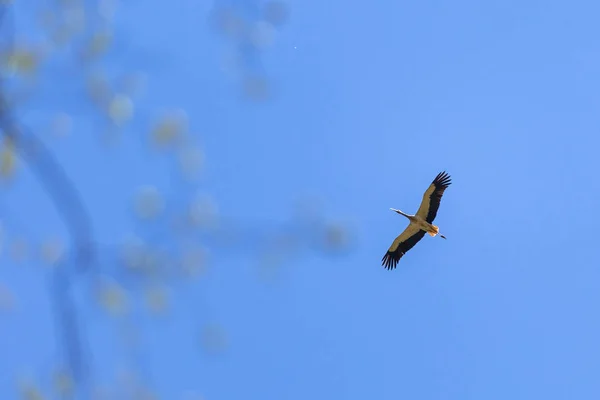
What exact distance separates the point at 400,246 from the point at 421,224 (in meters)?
1.42

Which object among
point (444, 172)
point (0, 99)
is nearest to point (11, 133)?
point (0, 99)

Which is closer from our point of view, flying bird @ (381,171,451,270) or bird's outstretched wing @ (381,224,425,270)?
flying bird @ (381,171,451,270)

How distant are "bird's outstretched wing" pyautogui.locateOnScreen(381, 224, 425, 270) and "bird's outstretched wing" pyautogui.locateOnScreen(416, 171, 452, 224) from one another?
1.00m

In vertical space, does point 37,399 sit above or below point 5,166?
below

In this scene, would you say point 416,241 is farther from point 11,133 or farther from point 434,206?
point 11,133

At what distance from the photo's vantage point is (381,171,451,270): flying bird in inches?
902

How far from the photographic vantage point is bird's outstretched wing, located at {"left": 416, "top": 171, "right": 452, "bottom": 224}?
74.9 feet

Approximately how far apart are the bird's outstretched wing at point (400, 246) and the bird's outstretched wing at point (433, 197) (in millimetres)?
1001

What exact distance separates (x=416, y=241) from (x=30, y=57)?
19.2m

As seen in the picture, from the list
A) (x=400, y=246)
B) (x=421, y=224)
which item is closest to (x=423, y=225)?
(x=421, y=224)

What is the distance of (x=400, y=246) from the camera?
24734mm

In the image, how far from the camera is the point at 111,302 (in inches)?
268

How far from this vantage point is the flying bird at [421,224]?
902 inches

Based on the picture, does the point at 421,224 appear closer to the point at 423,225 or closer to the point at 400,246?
the point at 423,225
